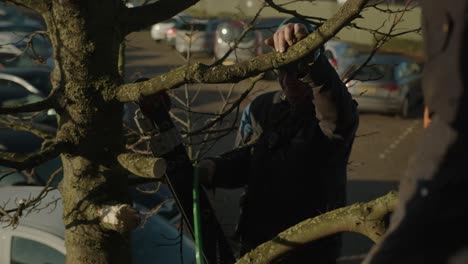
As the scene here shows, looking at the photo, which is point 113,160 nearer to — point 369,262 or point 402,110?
point 369,262

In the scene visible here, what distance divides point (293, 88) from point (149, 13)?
0.61 m

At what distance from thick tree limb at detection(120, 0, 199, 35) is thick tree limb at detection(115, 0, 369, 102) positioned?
0.45 metres

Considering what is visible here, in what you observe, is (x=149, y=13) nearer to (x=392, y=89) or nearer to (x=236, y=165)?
(x=236, y=165)

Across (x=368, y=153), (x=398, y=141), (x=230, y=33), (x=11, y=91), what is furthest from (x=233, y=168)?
(x=398, y=141)

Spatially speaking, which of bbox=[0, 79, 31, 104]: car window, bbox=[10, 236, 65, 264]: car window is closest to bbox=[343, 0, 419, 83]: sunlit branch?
bbox=[10, 236, 65, 264]: car window

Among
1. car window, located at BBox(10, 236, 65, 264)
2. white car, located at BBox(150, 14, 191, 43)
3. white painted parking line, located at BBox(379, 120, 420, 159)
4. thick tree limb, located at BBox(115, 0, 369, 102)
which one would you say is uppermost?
thick tree limb, located at BBox(115, 0, 369, 102)

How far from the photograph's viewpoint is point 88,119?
2.77m

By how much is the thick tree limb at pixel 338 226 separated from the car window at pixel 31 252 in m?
3.08

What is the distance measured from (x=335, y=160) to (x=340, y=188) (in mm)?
111

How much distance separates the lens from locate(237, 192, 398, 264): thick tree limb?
6.68ft

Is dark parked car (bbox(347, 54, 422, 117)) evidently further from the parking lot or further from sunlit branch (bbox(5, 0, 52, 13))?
sunlit branch (bbox(5, 0, 52, 13))

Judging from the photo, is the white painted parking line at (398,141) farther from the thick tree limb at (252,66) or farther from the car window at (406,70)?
the thick tree limb at (252,66)

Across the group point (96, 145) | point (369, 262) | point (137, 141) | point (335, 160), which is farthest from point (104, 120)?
point (369, 262)

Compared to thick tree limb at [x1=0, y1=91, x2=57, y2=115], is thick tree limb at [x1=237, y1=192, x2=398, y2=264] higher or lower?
lower
